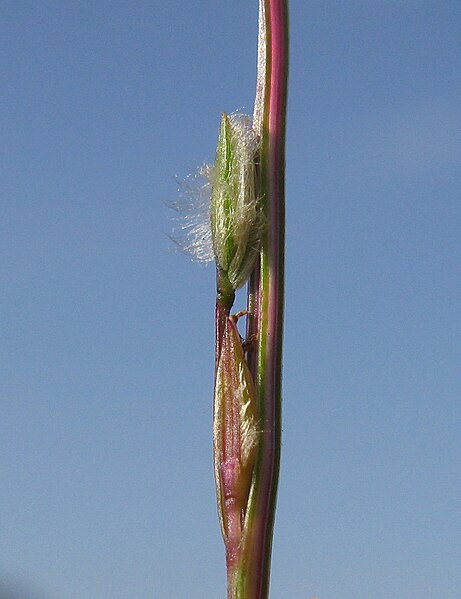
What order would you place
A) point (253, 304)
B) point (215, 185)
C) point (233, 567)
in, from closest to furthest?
point (233, 567), point (253, 304), point (215, 185)

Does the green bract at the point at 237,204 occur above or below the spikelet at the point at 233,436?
above

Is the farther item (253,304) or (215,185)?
(215,185)

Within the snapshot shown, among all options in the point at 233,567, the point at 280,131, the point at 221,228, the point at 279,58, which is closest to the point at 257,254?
the point at 221,228

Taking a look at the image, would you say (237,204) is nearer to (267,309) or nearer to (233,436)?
(267,309)

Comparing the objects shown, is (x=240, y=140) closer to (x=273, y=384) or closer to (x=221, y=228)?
(x=221, y=228)

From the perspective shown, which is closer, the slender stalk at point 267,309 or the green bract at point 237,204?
the slender stalk at point 267,309
